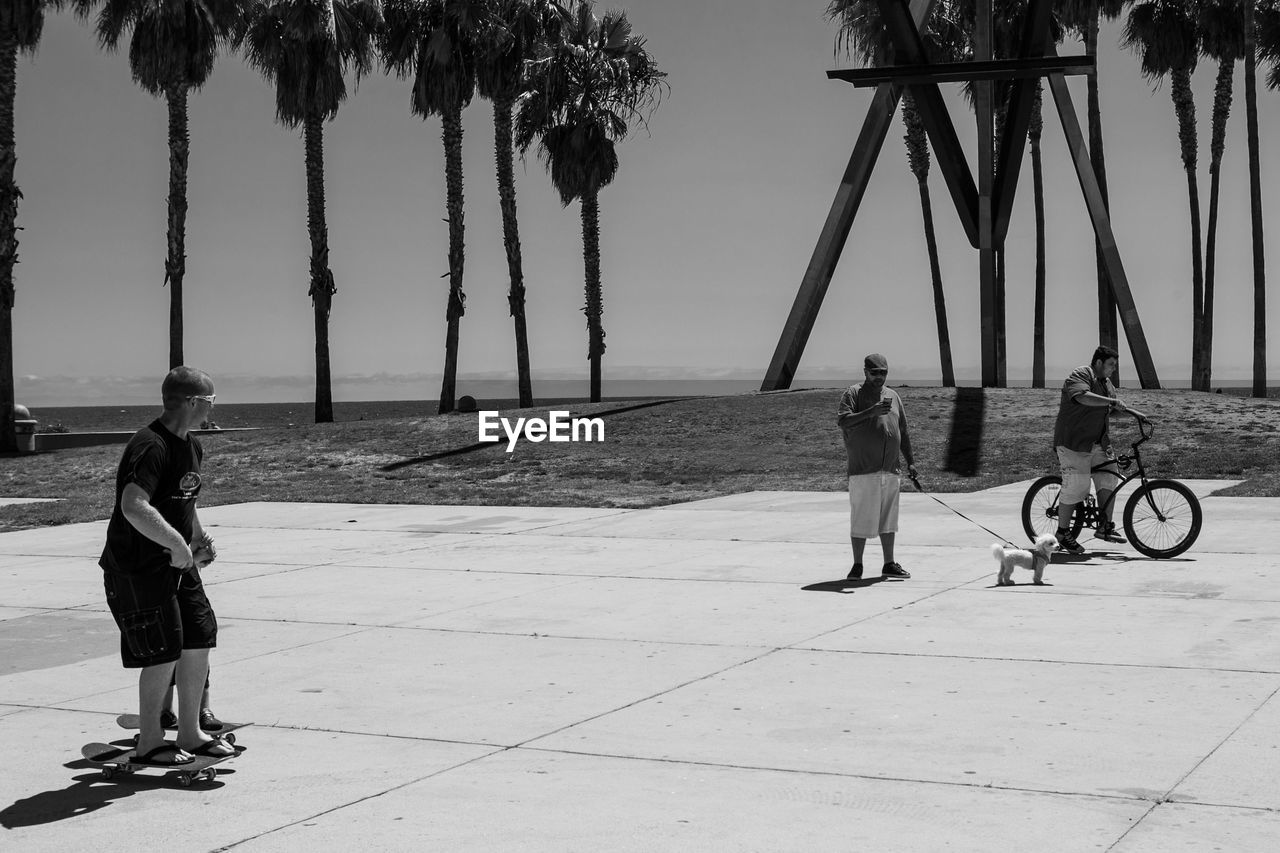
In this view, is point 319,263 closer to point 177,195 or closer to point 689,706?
point 177,195

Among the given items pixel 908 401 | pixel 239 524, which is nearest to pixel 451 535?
pixel 239 524

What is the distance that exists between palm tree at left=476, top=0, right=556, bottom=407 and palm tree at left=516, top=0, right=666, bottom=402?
4.41 feet

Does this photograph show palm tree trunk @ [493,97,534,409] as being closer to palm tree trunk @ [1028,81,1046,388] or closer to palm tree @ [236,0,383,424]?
palm tree @ [236,0,383,424]

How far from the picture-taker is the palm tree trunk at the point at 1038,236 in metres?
48.1

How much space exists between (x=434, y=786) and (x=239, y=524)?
12677 millimetres

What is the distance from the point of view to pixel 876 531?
1135cm

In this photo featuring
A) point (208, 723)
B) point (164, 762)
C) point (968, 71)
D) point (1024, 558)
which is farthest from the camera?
point (968, 71)

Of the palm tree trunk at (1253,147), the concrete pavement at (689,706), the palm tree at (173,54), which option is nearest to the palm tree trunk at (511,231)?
the palm tree at (173,54)

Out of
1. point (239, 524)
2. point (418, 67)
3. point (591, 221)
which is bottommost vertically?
point (239, 524)

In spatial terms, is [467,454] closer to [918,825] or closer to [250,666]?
[250,666]

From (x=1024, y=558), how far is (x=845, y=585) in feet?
4.57

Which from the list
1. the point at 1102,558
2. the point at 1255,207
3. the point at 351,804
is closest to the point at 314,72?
the point at 1255,207

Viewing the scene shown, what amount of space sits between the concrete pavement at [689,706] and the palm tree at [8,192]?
79.8 feet

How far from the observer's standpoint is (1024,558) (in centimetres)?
1067
